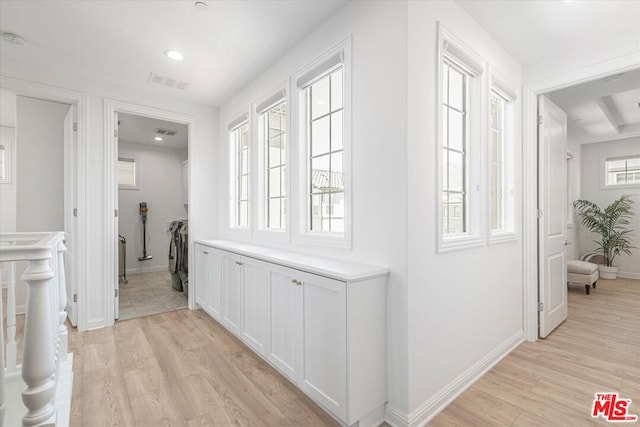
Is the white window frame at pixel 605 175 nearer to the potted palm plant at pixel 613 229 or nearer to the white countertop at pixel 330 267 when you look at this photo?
the potted palm plant at pixel 613 229

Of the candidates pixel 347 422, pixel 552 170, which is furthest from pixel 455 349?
pixel 552 170

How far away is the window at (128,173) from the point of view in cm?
593

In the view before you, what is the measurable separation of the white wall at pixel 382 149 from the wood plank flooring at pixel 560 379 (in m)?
0.63

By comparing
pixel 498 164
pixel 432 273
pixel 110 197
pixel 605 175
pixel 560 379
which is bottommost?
pixel 560 379

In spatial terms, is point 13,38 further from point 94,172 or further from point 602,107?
point 602,107

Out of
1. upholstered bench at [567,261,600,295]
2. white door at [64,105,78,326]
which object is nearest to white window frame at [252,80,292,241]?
white door at [64,105,78,326]

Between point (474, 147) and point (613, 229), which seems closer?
point (474, 147)

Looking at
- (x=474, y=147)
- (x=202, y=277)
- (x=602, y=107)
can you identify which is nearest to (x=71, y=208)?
(x=202, y=277)

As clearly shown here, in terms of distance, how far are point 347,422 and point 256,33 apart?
2780 millimetres

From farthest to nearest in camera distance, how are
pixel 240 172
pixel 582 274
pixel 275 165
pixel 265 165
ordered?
1. pixel 582 274
2. pixel 240 172
3. pixel 265 165
4. pixel 275 165

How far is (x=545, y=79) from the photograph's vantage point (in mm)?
2840

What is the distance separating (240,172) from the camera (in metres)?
3.85

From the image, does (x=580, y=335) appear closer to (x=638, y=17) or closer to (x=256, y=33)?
(x=638, y=17)

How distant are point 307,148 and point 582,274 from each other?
15.0 ft
